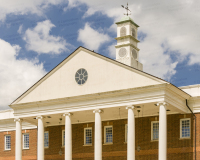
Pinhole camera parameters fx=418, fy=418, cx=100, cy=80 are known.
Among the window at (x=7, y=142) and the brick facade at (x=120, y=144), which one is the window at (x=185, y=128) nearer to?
the brick facade at (x=120, y=144)

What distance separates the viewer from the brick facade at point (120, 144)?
38906 mm

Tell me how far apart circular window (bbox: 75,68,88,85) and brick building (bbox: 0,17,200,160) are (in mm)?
A: 95

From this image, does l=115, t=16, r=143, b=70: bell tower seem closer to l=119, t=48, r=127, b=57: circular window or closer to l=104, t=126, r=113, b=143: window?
l=119, t=48, r=127, b=57: circular window

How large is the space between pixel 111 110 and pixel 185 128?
7.13 meters

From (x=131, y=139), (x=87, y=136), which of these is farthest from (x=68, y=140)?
(x=131, y=139)

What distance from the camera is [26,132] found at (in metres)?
50.8

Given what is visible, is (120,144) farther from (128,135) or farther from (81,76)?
(81,76)

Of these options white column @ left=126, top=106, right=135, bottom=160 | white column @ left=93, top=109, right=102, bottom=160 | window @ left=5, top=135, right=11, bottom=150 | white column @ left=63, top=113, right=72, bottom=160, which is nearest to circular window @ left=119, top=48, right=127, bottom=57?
white column @ left=63, top=113, right=72, bottom=160

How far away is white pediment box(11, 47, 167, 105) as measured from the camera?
37.2m

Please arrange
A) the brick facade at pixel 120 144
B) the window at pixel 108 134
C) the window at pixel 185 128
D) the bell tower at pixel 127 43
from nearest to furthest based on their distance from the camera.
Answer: the brick facade at pixel 120 144 → the window at pixel 185 128 → the window at pixel 108 134 → the bell tower at pixel 127 43

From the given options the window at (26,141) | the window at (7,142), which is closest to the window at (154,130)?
the window at (26,141)

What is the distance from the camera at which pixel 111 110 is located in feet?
129

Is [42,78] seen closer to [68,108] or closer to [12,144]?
[68,108]

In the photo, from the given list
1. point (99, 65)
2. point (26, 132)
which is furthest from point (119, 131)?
point (26, 132)
